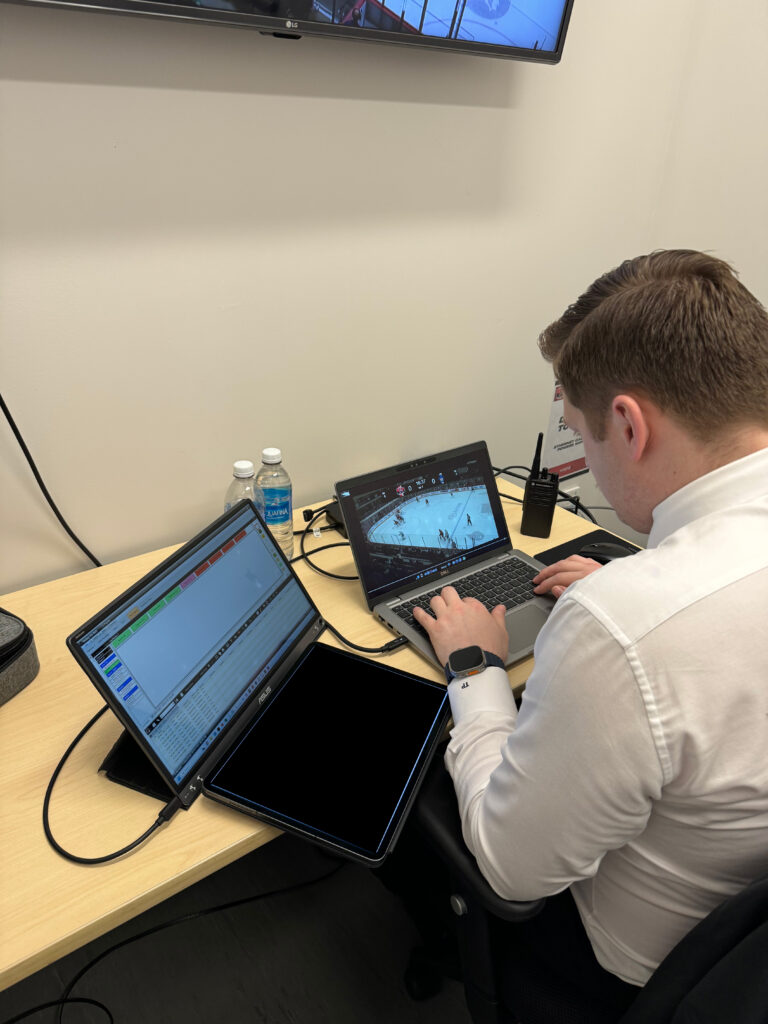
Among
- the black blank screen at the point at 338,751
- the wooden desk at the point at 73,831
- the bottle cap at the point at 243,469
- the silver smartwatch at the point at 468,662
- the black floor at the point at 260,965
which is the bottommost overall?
the black floor at the point at 260,965

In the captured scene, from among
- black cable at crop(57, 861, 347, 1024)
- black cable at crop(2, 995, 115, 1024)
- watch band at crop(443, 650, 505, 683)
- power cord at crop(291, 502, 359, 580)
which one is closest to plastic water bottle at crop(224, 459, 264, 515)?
power cord at crop(291, 502, 359, 580)

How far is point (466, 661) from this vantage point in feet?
3.37

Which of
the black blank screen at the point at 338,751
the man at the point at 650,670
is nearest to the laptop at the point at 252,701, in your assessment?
the black blank screen at the point at 338,751

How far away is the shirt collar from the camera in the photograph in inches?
28.7

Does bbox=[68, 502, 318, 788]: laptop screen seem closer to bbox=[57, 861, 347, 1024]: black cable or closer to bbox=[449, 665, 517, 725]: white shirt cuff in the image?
bbox=[449, 665, 517, 725]: white shirt cuff

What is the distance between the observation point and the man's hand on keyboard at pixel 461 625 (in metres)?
1.11

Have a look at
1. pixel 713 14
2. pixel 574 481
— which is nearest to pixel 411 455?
pixel 574 481

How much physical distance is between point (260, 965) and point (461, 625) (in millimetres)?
856

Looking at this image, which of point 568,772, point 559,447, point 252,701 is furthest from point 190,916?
point 559,447

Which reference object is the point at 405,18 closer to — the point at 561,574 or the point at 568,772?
the point at 561,574

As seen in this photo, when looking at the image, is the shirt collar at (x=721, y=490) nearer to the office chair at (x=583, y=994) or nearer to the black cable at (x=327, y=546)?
the office chair at (x=583, y=994)

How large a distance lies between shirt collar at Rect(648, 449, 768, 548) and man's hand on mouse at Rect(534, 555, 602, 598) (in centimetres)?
47

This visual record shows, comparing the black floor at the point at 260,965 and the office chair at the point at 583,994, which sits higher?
the office chair at the point at 583,994

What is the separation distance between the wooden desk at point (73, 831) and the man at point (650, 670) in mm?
323
